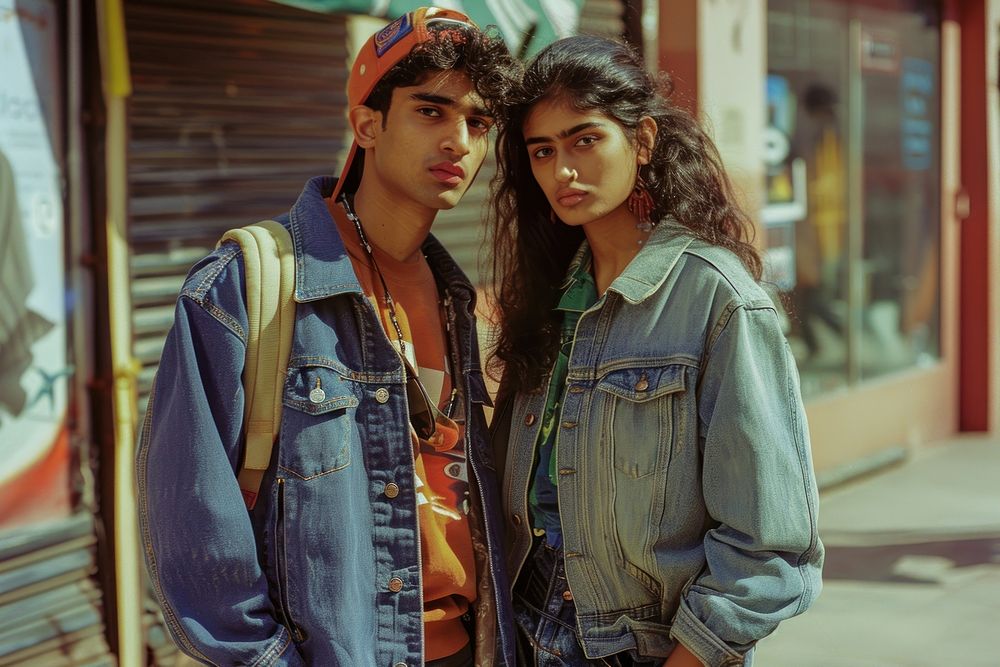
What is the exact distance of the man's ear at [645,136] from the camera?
96.9 inches

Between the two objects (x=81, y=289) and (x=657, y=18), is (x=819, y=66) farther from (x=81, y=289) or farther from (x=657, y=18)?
(x=81, y=289)

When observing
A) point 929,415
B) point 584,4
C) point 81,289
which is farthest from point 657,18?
point 929,415

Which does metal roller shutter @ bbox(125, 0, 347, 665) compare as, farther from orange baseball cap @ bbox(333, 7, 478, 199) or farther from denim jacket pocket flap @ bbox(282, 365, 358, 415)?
denim jacket pocket flap @ bbox(282, 365, 358, 415)

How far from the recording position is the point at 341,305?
2.32 m

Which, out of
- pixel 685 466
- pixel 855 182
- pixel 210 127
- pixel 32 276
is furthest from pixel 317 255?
pixel 855 182

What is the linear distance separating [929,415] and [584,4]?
5823 millimetres

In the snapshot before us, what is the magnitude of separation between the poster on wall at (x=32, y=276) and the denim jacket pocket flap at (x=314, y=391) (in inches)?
75.9

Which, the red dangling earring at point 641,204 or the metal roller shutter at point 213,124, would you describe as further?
the metal roller shutter at point 213,124

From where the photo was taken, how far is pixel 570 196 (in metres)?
2.43

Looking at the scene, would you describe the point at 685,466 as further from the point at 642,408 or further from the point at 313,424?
the point at 313,424

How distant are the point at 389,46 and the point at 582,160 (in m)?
0.46

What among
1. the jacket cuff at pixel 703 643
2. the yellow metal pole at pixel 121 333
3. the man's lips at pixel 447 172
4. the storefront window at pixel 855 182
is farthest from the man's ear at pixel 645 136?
the storefront window at pixel 855 182

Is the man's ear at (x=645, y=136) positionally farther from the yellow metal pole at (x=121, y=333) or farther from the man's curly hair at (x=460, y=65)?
the yellow metal pole at (x=121, y=333)

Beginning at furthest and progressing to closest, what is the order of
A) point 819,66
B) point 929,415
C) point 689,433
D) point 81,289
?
1. point 929,415
2. point 819,66
3. point 81,289
4. point 689,433
